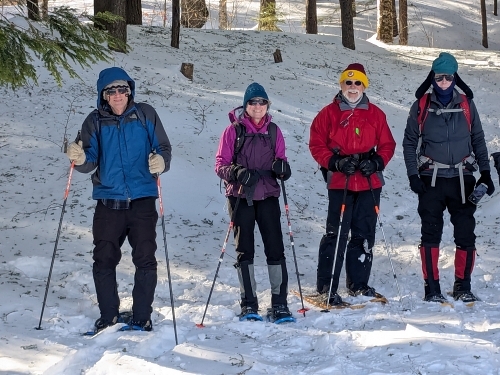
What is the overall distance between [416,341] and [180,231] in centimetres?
522

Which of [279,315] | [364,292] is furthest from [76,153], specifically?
[364,292]

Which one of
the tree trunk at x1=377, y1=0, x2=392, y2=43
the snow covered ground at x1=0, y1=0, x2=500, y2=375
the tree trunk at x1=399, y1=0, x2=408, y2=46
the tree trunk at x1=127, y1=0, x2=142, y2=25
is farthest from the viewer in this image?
the tree trunk at x1=399, y1=0, x2=408, y2=46

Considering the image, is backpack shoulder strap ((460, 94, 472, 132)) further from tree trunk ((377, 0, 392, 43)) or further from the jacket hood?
tree trunk ((377, 0, 392, 43))

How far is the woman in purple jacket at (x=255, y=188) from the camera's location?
6414 millimetres

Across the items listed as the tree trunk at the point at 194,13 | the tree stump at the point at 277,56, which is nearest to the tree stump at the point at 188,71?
the tree stump at the point at 277,56

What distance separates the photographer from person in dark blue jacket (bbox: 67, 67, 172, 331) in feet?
19.3

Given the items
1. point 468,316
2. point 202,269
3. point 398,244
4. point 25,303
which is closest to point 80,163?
point 25,303

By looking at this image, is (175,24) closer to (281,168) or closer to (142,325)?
(281,168)

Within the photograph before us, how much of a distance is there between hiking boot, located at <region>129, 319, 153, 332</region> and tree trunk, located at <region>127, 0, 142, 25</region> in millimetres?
Result: 18240

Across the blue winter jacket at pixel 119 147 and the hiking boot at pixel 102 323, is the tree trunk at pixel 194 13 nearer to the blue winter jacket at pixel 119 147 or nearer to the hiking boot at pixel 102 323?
the blue winter jacket at pixel 119 147

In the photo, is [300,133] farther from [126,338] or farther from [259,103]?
[126,338]

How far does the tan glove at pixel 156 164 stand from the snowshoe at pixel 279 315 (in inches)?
69.1

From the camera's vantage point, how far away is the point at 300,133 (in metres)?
14.3

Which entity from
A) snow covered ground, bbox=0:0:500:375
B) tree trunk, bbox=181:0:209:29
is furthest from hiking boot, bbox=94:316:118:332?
tree trunk, bbox=181:0:209:29
